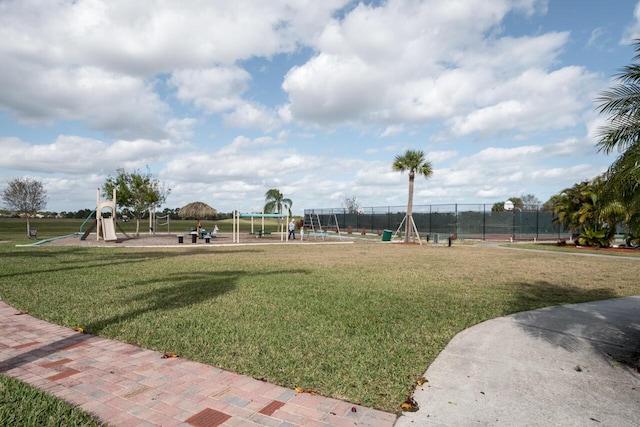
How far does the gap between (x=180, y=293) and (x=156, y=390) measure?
14.6 ft

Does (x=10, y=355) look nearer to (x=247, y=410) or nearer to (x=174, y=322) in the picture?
(x=174, y=322)

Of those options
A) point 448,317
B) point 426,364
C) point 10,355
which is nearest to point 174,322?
point 10,355

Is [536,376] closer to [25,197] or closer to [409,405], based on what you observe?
[409,405]

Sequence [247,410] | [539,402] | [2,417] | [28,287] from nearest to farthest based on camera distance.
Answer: [2,417], [247,410], [539,402], [28,287]

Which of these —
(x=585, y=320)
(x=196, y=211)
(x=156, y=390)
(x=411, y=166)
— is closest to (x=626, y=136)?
(x=585, y=320)

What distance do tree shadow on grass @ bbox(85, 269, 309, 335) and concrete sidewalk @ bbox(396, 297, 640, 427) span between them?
14.7 feet

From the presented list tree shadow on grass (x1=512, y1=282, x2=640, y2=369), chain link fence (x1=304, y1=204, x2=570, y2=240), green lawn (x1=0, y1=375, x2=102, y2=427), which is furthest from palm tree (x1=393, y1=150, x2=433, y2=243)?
green lawn (x1=0, y1=375, x2=102, y2=427)

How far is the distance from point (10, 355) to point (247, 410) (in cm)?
312

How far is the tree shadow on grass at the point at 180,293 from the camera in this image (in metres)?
5.94

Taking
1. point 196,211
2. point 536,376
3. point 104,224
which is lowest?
point 536,376

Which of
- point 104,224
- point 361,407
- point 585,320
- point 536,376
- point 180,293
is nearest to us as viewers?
point 361,407

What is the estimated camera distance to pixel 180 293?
7.78 metres

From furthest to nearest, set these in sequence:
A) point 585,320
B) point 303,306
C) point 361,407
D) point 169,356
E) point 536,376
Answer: point 303,306 < point 585,320 < point 169,356 < point 536,376 < point 361,407

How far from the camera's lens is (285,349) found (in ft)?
15.1
